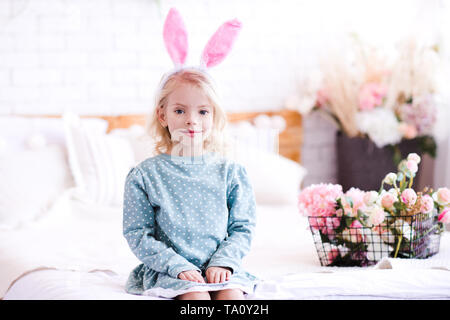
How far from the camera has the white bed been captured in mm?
1380

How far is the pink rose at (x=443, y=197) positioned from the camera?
1.78 meters

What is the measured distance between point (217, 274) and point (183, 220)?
6.2 inches

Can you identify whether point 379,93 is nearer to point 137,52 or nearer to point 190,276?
point 137,52

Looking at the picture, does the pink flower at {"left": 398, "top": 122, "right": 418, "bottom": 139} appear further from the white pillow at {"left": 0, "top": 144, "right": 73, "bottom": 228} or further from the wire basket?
the white pillow at {"left": 0, "top": 144, "right": 73, "bottom": 228}

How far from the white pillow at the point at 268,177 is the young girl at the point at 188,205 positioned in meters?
1.27

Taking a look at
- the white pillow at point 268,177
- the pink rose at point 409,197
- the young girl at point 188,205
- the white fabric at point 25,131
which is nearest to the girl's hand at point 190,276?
the young girl at point 188,205

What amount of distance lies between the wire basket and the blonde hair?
395mm

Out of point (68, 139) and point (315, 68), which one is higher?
point (315, 68)

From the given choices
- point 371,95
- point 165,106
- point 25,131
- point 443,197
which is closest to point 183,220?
point 165,106

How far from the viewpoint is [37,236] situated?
2.18 m

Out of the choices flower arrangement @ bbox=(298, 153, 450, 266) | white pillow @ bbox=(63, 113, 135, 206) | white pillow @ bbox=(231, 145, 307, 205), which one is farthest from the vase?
flower arrangement @ bbox=(298, 153, 450, 266)

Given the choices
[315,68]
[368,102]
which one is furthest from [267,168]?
[315,68]
